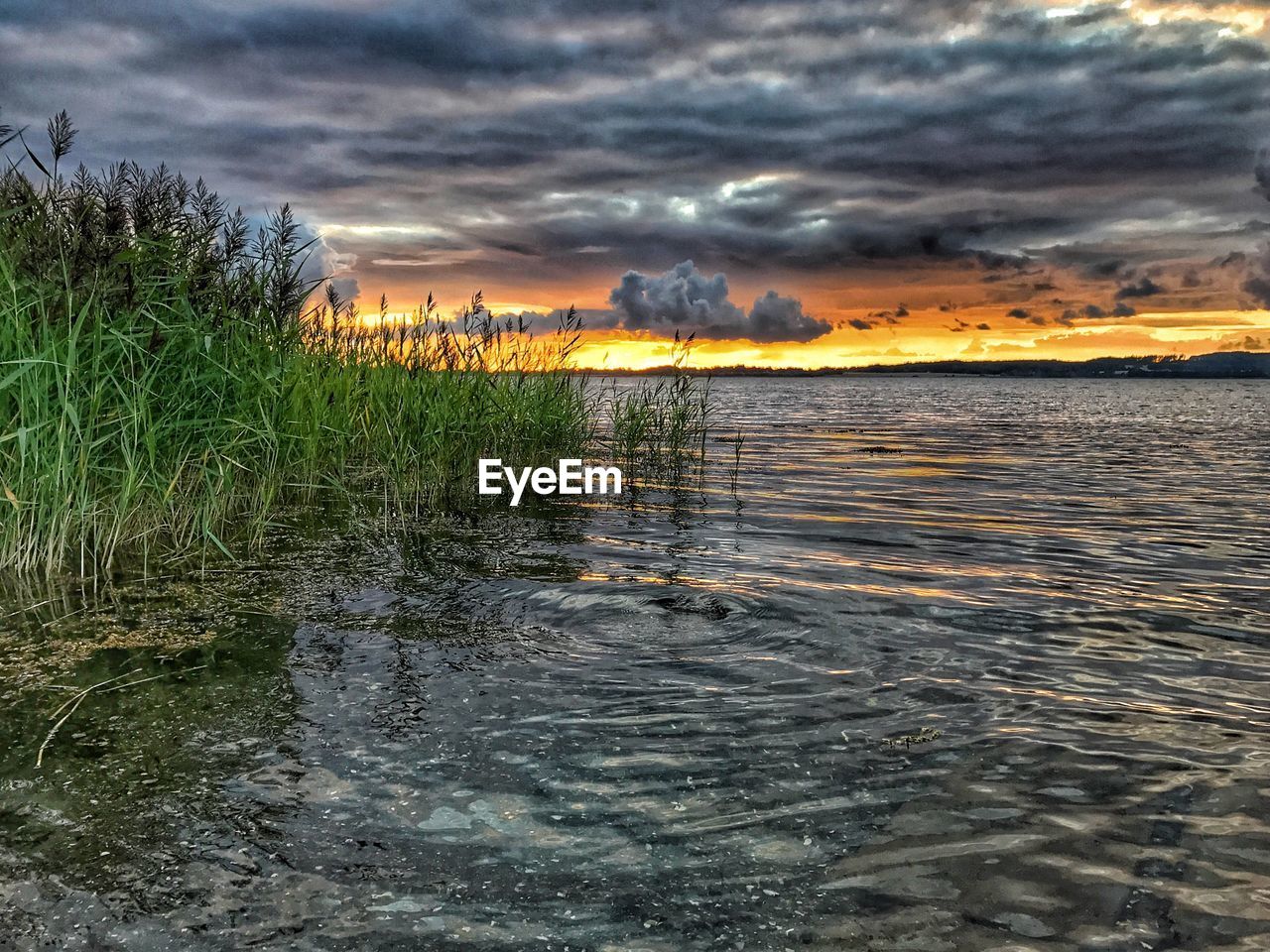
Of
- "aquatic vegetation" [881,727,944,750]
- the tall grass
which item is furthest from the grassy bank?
"aquatic vegetation" [881,727,944,750]

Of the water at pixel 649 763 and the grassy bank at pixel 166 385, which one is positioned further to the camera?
the grassy bank at pixel 166 385

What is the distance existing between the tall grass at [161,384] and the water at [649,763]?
91 centimetres

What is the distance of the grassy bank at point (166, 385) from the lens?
610 cm

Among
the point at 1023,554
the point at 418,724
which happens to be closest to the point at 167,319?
the point at 418,724

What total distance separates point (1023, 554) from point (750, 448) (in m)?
15.2

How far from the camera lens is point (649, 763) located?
4.12 meters

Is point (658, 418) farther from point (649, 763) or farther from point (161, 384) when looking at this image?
point (649, 763)

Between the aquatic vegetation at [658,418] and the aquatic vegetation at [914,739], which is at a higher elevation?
the aquatic vegetation at [658,418]
